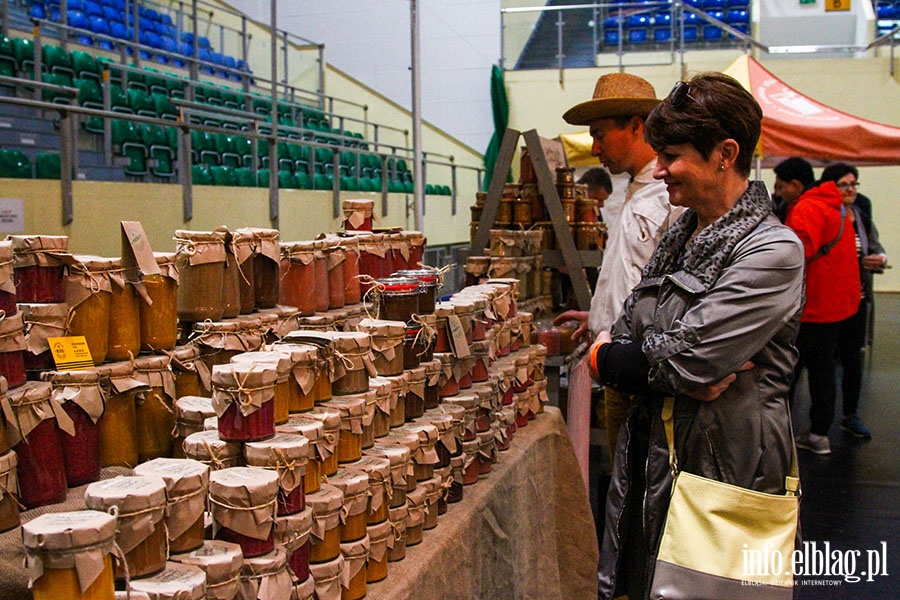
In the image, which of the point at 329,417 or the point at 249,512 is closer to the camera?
the point at 249,512

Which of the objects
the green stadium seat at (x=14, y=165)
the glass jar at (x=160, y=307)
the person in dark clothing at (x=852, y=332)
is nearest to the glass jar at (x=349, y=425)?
the glass jar at (x=160, y=307)

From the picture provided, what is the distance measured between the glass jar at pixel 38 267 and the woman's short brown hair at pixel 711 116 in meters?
1.11

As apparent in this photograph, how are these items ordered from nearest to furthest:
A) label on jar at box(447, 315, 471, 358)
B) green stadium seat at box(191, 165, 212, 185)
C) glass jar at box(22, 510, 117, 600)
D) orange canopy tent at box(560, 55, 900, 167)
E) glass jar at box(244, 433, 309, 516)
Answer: glass jar at box(22, 510, 117, 600) < glass jar at box(244, 433, 309, 516) < label on jar at box(447, 315, 471, 358) < green stadium seat at box(191, 165, 212, 185) < orange canopy tent at box(560, 55, 900, 167)

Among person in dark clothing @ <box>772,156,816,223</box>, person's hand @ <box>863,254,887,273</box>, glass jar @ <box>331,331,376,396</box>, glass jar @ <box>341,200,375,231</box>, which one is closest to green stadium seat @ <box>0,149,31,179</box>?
glass jar @ <box>341,200,375,231</box>

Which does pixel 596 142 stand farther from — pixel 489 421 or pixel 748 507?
pixel 748 507

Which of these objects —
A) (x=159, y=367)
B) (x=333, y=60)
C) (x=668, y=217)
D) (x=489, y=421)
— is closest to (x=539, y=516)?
(x=489, y=421)

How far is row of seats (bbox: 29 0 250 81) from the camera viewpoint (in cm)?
743

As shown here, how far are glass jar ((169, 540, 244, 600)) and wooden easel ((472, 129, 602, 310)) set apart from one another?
272 cm

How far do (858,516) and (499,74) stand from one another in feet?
32.1

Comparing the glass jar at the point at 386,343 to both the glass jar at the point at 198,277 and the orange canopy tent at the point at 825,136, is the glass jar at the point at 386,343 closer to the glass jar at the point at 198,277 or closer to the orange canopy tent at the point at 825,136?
the glass jar at the point at 198,277

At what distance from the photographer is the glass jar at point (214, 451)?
138 centimetres

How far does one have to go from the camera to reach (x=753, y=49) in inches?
472

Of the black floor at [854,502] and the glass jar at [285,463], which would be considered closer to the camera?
the glass jar at [285,463]

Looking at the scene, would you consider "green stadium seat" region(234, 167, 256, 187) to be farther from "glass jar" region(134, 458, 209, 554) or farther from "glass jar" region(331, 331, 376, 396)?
"glass jar" region(134, 458, 209, 554)
